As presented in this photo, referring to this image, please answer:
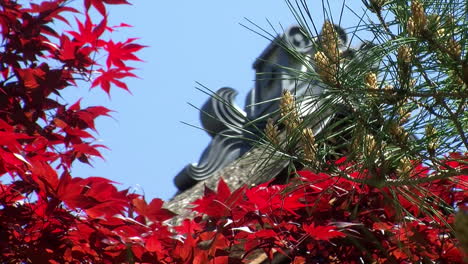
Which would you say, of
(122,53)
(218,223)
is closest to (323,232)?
(218,223)

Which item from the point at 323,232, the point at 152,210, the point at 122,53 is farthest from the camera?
the point at 122,53

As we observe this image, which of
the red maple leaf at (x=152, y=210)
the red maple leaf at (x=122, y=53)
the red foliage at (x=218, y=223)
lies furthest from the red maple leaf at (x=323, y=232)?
the red maple leaf at (x=122, y=53)

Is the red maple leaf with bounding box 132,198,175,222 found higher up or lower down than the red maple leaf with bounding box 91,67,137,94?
lower down

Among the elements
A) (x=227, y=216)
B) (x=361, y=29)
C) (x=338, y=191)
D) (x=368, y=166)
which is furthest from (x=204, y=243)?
(x=361, y=29)

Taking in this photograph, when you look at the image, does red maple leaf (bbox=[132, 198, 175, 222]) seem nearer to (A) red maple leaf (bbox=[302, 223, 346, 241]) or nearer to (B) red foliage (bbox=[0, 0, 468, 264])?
(B) red foliage (bbox=[0, 0, 468, 264])

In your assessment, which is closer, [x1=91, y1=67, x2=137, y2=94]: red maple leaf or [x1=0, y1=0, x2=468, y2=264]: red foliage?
[x1=0, y1=0, x2=468, y2=264]: red foliage

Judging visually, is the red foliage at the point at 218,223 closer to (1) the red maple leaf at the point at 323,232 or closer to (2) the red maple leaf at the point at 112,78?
(1) the red maple leaf at the point at 323,232

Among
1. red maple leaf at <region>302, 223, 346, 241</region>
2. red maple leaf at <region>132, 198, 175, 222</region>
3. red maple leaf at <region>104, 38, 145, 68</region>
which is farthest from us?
red maple leaf at <region>104, 38, 145, 68</region>

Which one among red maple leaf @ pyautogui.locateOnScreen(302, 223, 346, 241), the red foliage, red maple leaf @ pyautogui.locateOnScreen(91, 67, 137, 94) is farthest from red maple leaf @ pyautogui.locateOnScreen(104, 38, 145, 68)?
red maple leaf @ pyautogui.locateOnScreen(302, 223, 346, 241)

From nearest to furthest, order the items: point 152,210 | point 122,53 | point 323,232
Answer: point 323,232, point 152,210, point 122,53

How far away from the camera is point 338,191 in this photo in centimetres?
212

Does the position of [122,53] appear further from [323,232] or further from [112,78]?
[323,232]

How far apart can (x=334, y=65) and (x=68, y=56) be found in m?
1.13

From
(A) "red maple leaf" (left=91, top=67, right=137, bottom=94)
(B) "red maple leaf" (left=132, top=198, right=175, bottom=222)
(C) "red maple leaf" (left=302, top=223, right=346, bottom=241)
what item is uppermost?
(A) "red maple leaf" (left=91, top=67, right=137, bottom=94)
